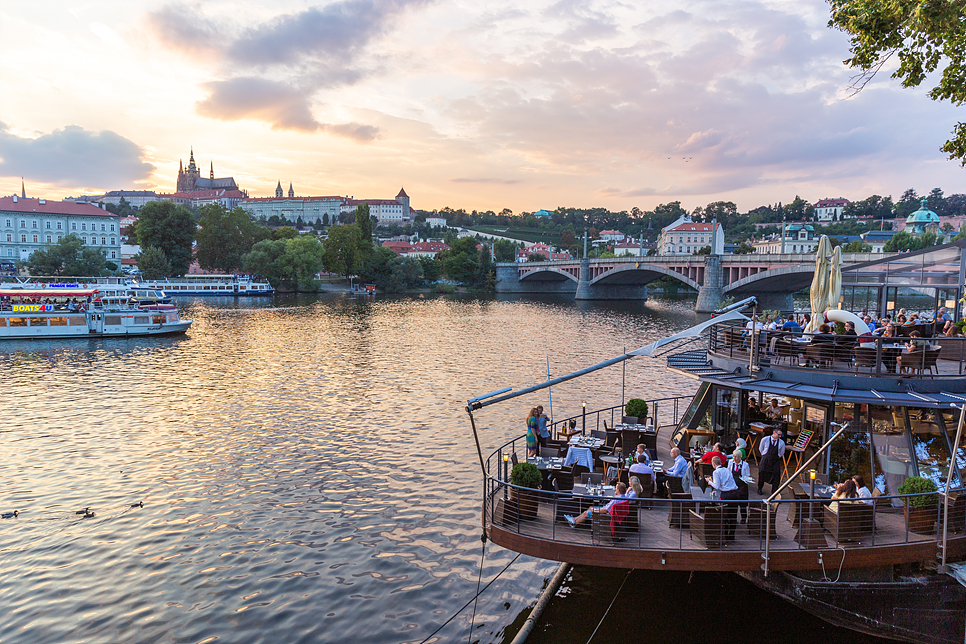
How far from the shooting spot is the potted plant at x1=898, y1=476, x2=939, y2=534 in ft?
30.9

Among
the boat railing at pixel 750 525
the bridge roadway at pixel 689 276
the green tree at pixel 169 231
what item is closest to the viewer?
the boat railing at pixel 750 525

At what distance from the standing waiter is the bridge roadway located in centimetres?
2722

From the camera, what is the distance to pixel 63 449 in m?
20.5

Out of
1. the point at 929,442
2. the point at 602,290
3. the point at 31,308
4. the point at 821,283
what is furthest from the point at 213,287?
the point at 929,442

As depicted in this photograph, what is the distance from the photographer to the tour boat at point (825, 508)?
923 cm

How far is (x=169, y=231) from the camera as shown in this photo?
369 ft

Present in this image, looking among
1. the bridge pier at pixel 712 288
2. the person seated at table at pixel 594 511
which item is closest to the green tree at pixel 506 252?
the bridge pier at pixel 712 288

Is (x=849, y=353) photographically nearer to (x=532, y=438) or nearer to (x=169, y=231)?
(x=532, y=438)

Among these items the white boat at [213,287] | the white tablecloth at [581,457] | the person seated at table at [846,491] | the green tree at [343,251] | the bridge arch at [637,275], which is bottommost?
the white tablecloth at [581,457]

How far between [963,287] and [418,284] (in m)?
109

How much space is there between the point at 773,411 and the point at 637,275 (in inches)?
3151

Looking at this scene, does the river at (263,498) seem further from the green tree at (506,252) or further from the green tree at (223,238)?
the green tree at (506,252)

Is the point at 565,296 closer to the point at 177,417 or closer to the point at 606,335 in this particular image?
the point at 606,335

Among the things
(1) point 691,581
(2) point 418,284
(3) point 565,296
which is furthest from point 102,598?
(2) point 418,284
